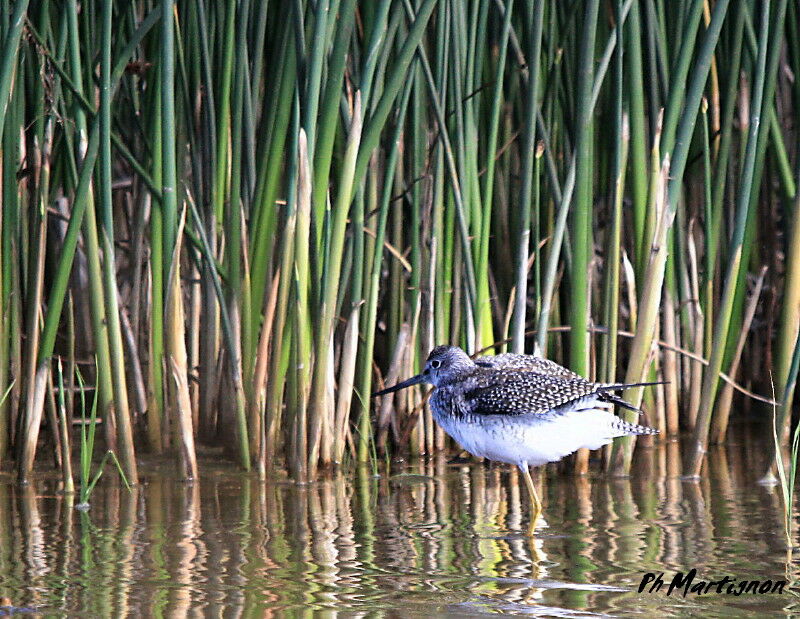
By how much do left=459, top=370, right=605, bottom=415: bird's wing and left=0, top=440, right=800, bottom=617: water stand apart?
438 mm

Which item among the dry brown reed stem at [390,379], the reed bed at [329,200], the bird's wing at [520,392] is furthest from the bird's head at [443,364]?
the dry brown reed stem at [390,379]

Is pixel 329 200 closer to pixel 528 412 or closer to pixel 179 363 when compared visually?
pixel 179 363

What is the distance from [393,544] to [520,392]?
1.01 m

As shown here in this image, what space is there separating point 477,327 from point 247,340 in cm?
110

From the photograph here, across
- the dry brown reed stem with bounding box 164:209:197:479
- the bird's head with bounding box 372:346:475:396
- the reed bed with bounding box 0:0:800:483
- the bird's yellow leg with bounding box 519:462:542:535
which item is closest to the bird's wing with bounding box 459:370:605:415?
the bird's head with bounding box 372:346:475:396

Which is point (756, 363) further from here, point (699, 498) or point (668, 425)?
point (699, 498)

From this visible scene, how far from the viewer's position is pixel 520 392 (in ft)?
17.2

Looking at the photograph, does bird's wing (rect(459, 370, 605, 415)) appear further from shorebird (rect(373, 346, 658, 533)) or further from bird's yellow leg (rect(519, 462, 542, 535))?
bird's yellow leg (rect(519, 462, 542, 535))

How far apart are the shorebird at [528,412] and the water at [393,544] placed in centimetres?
27

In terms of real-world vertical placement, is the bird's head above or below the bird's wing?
above

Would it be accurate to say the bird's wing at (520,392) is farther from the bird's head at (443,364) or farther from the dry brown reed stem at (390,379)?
the dry brown reed stem at (390,379)

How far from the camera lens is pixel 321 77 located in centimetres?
546

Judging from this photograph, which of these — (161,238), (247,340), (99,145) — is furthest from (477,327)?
(99,145)

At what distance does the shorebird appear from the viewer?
5.13 metres
